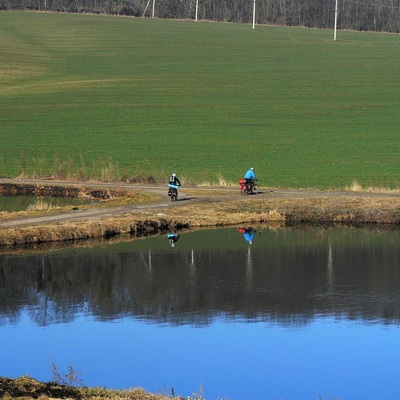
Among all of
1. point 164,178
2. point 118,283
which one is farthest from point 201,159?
point 118,283

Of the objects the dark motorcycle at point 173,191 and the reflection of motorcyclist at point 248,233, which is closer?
the reflection of motorcyclist at point 248,233

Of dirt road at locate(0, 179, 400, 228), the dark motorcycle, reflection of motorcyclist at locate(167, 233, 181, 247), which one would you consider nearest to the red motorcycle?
dirt road at locate(0, 179, 400, 228)

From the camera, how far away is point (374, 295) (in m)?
34.3

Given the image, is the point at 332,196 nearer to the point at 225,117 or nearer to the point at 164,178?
the point at 164,178

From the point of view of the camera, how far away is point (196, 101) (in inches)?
3777

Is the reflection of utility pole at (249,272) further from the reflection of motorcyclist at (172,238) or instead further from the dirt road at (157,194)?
the dirt road at (157,194)

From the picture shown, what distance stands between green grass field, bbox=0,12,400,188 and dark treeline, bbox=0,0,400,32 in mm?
18332

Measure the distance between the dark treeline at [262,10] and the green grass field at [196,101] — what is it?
722 inches

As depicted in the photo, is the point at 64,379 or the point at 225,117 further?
the point at 225,117

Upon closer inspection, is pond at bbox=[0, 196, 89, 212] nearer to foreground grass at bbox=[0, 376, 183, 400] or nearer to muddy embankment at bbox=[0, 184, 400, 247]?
muddy embankment at bbox=[0, 184, 400, 247]

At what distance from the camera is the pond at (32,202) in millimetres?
52094

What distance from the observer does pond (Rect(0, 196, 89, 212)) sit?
2051 inches

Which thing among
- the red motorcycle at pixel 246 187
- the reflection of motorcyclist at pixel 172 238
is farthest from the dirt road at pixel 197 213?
the reflection of motorcyclist at pixel 172 238

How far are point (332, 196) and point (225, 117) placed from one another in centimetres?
3618
